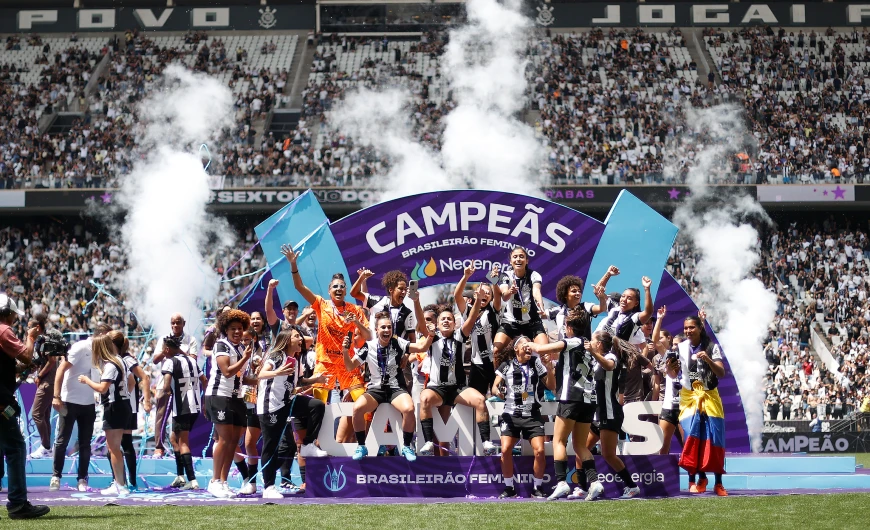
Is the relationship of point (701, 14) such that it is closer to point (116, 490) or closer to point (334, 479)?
point (334, 479)

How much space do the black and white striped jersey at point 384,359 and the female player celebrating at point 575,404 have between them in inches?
53.1

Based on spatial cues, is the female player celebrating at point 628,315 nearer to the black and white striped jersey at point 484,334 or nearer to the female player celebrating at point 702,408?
the female player celebrating at point 702,408

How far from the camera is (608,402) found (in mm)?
9273

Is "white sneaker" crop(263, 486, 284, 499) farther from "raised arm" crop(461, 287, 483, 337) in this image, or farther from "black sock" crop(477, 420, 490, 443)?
"raised arm" crop(461, 287, 483, 337)

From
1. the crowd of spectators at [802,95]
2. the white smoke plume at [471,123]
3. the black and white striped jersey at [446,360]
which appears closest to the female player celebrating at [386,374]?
the black and white striped jersey at [446,360]

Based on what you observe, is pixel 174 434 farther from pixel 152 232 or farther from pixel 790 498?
pixel 152 232

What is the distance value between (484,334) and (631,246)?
12.8ft

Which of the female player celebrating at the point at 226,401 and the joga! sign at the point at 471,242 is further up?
the joga! sign at the point at 471,242

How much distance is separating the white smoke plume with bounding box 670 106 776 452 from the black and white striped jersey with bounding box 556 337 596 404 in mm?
9484

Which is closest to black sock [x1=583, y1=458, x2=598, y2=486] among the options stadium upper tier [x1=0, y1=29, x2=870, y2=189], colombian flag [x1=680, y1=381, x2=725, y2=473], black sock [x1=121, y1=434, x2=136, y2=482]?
colombian flag [x1=680, y1=381, x2=725, y2=473]

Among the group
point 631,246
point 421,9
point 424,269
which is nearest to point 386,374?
point 424,269

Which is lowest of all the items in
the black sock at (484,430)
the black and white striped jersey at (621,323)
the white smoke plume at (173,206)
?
the black sock at (484,430)

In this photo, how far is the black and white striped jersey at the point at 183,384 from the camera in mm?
10352

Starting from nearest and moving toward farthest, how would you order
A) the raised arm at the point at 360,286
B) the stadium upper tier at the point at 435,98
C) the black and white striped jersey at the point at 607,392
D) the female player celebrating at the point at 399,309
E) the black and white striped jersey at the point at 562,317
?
the black and white striped jersey at the point at 607,392 → the black and white striped jersey at the point at 562,317 → the female player celebrating at the point at 399,309 → the raised arm at the point at 360,286 → the stadium upper tier at the point at 435,98
